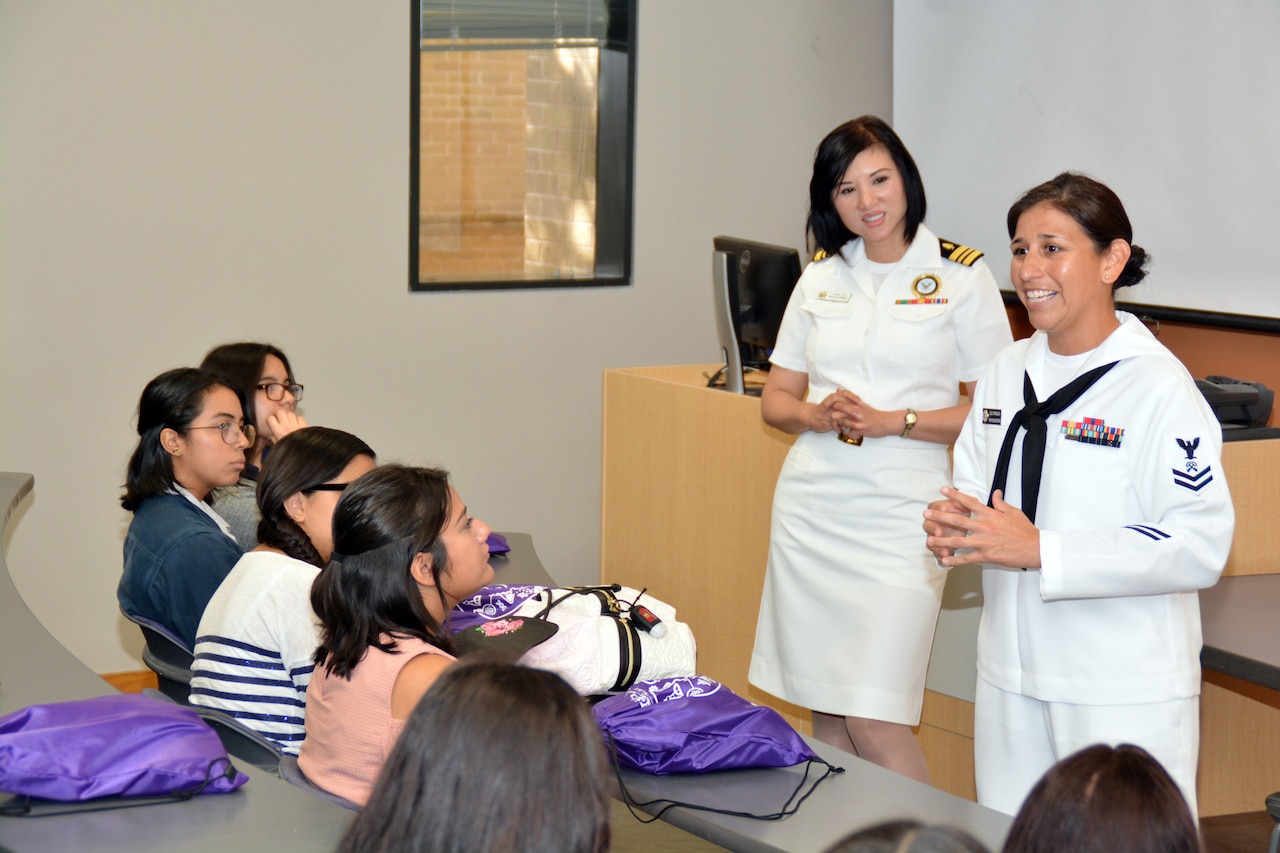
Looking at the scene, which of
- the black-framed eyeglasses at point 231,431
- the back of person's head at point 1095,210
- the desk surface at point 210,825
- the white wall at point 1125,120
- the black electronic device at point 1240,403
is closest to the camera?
the desk surface at point 210,825

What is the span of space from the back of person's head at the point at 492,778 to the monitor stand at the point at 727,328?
2.80 meters

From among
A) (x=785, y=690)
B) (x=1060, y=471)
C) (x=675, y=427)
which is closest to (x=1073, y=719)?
(x=1060, y=471)

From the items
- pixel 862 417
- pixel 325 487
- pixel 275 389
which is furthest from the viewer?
pixel 275 389

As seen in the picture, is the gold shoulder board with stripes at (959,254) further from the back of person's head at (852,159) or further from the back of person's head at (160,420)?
the back of person's head at (160,420)

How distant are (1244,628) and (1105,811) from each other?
1766 mm

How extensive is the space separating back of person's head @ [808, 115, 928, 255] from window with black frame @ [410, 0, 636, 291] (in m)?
2.38

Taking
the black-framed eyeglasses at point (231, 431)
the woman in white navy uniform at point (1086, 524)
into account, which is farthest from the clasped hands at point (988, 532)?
the black-framed eyeglasses at point (231, 431)

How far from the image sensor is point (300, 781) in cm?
186

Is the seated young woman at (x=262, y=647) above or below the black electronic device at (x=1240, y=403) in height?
below

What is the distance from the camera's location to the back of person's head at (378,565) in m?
1.84

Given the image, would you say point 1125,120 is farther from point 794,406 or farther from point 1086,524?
point 1086,524

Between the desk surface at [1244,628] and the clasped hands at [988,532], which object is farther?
the desk surface at [1244,628]

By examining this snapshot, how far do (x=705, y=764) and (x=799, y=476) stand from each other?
3.70 ft

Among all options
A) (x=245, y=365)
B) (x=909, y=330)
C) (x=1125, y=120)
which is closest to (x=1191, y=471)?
(x=909, y=330)
